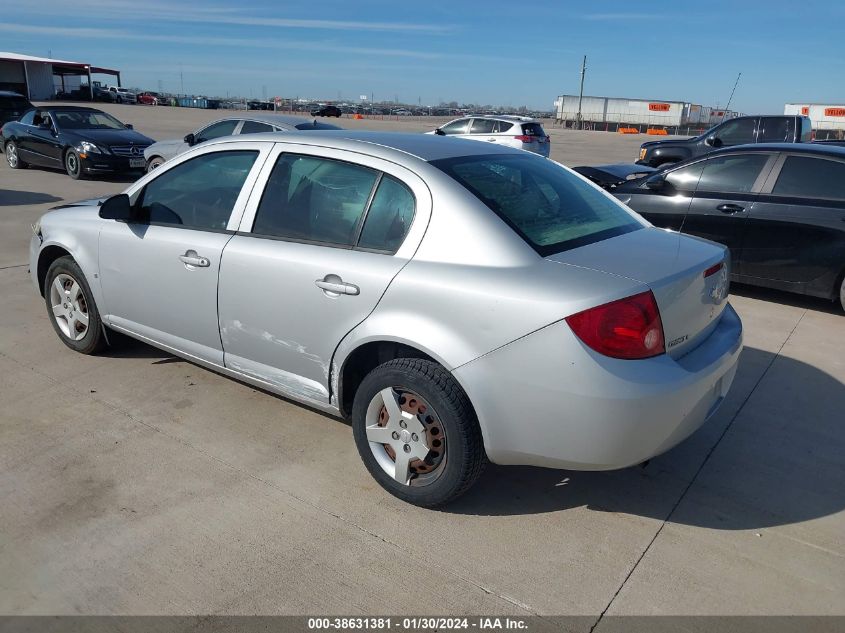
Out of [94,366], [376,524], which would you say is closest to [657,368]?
[376,524]

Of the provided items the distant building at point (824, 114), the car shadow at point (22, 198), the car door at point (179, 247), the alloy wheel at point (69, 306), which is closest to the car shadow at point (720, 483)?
the car door at point (179, 247)

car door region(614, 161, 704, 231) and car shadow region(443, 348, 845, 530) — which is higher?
car door region(614, 161, 704, 231)

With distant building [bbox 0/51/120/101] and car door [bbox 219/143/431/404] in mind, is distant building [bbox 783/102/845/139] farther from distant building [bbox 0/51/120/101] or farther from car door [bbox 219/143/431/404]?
distant building [bbox 0/51/120/101]

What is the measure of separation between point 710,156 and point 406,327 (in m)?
5.27

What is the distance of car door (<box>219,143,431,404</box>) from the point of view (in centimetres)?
325

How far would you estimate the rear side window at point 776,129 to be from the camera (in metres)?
15.0

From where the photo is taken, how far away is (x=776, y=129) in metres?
15.1

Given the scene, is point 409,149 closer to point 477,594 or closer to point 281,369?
point 281,369

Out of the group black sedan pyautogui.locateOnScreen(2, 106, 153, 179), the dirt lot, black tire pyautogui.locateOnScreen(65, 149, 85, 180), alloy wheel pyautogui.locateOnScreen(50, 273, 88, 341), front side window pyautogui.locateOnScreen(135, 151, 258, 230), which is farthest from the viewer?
black tire pyautogui.locateOnScreen(65, 149, 85, 180)

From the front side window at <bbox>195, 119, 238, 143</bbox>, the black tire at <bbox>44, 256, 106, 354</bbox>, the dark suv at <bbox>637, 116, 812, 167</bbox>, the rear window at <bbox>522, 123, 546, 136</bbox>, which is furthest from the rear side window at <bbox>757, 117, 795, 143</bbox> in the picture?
the black tire at <bbox>44, 256, 106, 354</bbox>

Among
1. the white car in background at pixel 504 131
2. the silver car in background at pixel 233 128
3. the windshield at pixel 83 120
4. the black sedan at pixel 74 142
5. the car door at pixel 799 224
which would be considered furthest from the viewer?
the white car in background at pixel 504 131

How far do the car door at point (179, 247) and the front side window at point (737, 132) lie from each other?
567 inches

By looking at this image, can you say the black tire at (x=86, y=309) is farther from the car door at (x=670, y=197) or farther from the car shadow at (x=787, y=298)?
the car shadow at (x=787, y=298)

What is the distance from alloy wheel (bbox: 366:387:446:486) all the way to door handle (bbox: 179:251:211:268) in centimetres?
131
